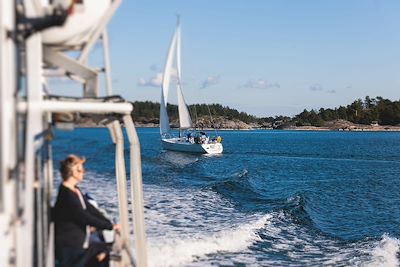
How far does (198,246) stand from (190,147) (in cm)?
4973

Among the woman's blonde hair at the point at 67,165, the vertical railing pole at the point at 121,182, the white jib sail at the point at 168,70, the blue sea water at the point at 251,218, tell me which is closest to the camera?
the woman's blonde hair at the point at 67,165

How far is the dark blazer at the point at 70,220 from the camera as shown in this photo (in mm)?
5930

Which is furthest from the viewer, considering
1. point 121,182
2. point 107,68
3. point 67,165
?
point 121,182

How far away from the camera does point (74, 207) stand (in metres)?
5.95

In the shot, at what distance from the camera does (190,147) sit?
63.4m

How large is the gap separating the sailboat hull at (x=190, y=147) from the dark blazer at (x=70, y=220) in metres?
56.1

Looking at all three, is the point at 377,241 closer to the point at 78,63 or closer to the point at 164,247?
the point at 164,247

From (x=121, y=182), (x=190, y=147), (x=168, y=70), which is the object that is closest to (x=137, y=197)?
(x=121, y=182)

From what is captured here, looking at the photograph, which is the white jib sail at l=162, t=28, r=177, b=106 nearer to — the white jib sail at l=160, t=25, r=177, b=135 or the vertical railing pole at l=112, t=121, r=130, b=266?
the white jib sail at l=160, t=25, r=177, b=135

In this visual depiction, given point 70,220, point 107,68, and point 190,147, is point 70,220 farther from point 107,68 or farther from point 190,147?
point 190,147

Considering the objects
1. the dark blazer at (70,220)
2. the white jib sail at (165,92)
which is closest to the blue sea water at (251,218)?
the dark blazer at (70,220)

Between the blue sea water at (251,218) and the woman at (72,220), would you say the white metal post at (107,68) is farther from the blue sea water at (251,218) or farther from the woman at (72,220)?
the woman at (72,220)

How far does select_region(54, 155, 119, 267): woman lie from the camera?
593cm

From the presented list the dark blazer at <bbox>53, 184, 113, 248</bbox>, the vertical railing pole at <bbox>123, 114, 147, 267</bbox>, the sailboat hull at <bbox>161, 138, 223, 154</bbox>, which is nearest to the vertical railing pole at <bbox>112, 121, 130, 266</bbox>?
the vertical railing pole at <bbox>123, 114, 147, 267</bbox>
